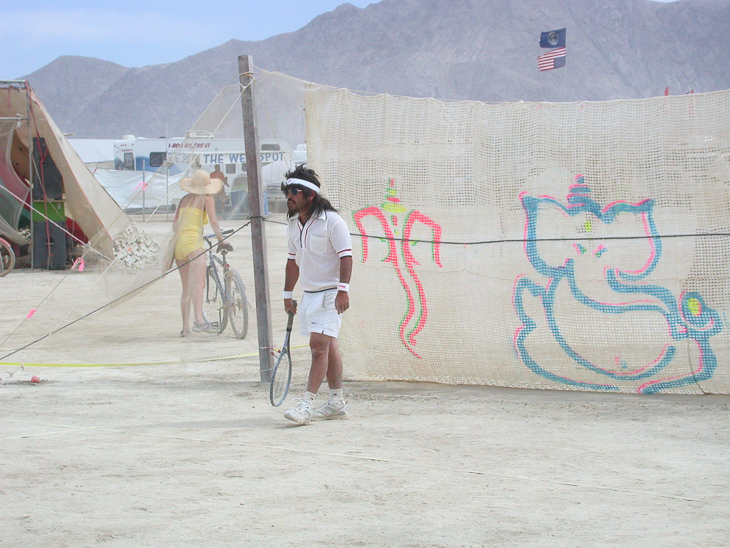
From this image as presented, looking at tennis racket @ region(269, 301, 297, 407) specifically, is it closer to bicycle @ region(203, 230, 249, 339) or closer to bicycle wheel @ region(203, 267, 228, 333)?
bicycle @ region(203, 230, 249, 339)

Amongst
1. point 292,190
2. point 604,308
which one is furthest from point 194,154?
point 604,308

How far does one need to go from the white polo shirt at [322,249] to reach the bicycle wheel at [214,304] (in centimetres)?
362

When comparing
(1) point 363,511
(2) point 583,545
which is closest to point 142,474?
(1) point 363,511

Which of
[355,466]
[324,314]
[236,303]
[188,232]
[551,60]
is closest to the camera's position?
[355,466]

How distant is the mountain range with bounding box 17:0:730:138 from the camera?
112 metres

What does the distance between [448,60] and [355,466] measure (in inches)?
4738

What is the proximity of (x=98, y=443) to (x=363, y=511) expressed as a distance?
6.30 feet

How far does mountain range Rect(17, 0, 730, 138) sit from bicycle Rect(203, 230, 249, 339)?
316 ft

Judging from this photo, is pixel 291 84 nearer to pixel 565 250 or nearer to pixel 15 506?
pixel 565 250

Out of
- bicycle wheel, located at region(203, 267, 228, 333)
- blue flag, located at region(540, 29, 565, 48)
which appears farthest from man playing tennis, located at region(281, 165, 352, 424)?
blue flag, located at region(540, 29, 565, 48)

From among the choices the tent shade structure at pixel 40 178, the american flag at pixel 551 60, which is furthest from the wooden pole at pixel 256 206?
the american flag at pixel 551 60

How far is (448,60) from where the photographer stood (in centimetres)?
12038

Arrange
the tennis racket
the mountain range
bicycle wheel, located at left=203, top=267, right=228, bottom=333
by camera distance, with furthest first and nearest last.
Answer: the mountain range < bicycle wheel, located at left=203, top=267, right=228, bottom=333 < the tennis racket

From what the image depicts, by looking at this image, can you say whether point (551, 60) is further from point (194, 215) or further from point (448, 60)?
point (448, 60)
